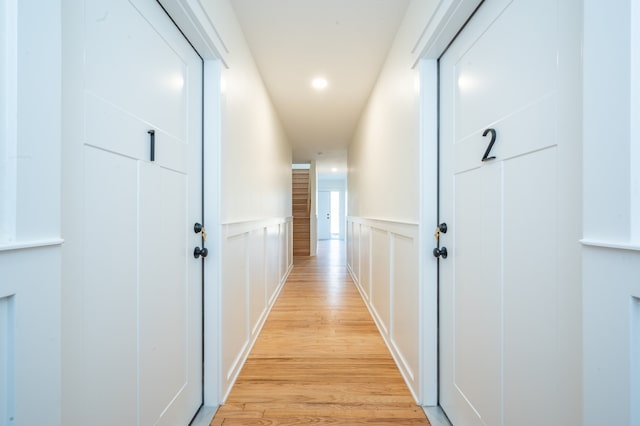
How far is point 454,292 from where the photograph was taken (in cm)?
139

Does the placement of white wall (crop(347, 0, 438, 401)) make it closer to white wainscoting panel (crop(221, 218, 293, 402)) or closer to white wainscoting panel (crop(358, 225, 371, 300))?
white wainscoting panel (crop(358, 225, 371, 300))

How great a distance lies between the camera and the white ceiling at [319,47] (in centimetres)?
179

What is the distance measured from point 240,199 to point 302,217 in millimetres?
5046

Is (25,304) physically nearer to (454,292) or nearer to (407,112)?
(454,292)

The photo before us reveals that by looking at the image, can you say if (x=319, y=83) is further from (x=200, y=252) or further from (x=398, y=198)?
(x=200, y=252)

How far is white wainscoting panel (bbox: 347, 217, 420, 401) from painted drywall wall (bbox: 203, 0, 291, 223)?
1.04 m

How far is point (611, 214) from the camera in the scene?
22.4 inches

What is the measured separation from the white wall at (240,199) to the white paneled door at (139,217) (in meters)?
0.17

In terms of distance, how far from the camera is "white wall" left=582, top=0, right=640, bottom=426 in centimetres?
54

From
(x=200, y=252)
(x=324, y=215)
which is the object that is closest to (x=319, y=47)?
(x=200, y=252)

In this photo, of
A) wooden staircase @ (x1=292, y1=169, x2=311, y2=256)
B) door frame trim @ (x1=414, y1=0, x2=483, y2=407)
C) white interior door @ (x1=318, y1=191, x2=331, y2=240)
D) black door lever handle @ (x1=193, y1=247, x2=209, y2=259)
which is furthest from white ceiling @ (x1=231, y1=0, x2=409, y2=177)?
white interior door @ (x1=318, y1=191, x2=331, y2=240)

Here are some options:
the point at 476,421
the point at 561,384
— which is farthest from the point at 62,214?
the point at 476,421

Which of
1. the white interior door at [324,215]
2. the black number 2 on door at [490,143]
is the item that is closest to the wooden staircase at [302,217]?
the white interior door at [324,215]

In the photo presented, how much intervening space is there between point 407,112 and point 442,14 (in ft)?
1.94
